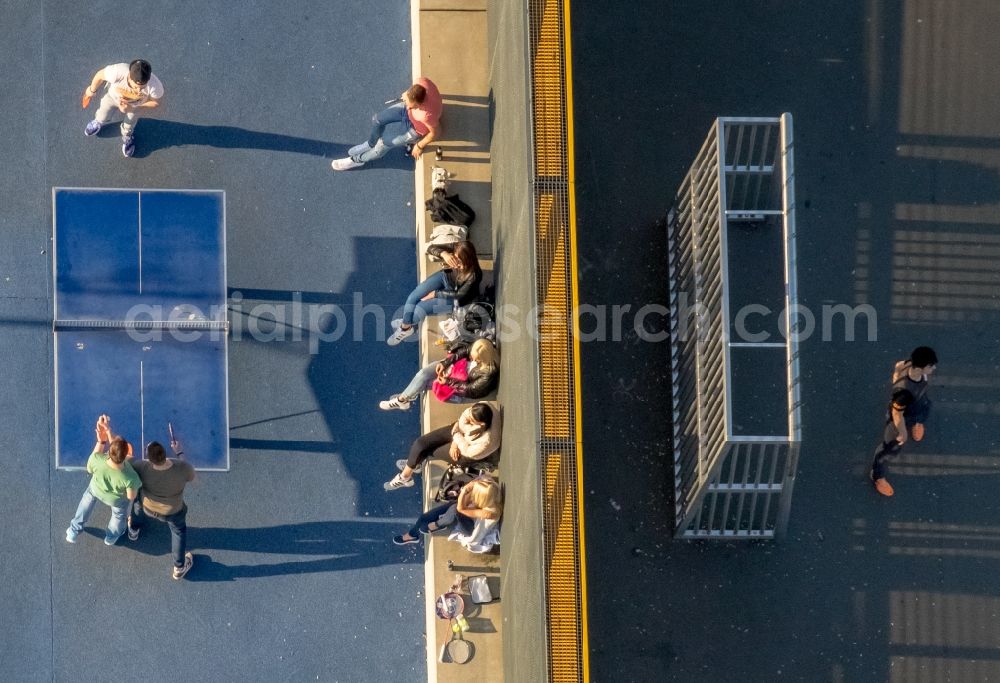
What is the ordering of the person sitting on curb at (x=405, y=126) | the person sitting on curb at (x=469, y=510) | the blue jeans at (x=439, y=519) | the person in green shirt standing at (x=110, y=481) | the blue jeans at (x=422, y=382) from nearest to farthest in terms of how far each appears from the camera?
the person in green shirt standing at (x=110, y=481) < the person sitting on curb at (x=469, y=510) < the blue jeans at (x=439, y=519) < the blue jeans at (x=422, y=382) < the person sitting on curb at (x=405, y=126)

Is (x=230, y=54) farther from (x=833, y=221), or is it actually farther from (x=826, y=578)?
(x=826, y=578)

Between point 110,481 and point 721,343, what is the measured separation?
6.26 metres

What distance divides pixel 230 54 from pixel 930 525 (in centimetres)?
935

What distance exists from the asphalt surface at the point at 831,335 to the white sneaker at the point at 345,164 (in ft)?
8.64

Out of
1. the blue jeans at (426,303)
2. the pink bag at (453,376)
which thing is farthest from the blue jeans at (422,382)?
the blue jeans at (426,303)

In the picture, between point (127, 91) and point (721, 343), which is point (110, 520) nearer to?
point (127, 91)

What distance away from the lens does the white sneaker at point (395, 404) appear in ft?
41.2

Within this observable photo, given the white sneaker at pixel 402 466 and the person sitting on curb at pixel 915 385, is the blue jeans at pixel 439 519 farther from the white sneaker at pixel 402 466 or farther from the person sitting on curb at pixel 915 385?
the person sitting on curb at pixel 915 385

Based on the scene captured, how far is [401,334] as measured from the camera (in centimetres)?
1270

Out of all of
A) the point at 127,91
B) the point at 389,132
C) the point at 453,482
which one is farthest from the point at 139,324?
the point at 453,482

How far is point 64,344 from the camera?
12.8m

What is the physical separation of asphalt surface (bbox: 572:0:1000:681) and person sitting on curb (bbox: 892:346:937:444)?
2.44 feet

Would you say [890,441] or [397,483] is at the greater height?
[890,441]

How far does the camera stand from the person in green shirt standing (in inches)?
452
